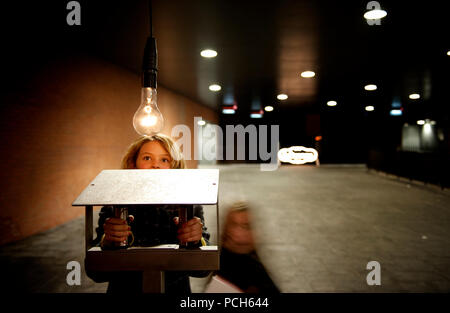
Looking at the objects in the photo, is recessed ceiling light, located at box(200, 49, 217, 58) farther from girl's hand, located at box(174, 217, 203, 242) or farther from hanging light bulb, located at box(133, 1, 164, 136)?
girl's hand, located at box(174, 217, 203, 242)

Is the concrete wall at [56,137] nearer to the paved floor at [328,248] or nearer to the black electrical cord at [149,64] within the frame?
the paved floor at [328,248]

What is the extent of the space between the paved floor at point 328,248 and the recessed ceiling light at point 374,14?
3301mm

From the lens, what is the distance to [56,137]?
604 centimetres

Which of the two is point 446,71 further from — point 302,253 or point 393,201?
point 302,253

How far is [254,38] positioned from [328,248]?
3.77 metres

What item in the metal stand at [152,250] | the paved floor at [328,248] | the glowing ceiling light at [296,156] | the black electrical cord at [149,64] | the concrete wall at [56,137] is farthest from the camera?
the glowing ceiling light at [296,156]

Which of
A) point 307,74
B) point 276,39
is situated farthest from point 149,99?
point 307,74

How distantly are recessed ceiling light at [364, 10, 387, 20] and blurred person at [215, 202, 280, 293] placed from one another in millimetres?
3616

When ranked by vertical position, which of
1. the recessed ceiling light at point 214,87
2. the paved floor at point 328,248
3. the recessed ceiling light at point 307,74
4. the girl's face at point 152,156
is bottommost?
the paved floor at point 328,248

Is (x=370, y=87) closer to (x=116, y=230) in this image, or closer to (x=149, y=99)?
(x=149, y=99)

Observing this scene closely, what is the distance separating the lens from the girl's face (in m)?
1.86

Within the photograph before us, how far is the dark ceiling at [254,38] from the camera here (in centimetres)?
430

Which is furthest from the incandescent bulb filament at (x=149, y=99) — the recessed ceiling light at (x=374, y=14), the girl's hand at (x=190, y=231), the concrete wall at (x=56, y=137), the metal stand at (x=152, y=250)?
the concrete wall at (x=56, y=137)

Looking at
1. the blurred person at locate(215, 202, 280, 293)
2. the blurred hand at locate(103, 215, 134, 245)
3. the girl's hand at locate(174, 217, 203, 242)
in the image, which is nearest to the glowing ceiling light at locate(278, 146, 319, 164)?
the blurred person at locate(215, 202, 280, 293)
